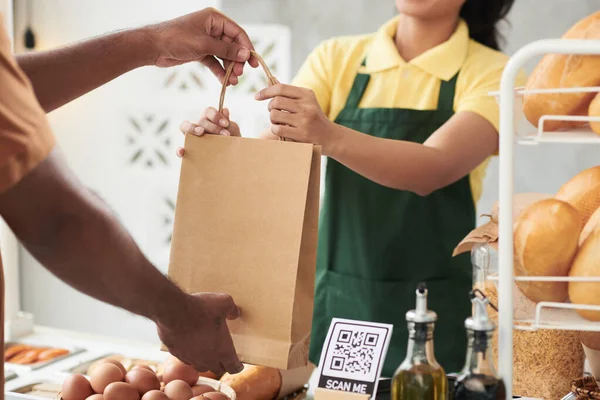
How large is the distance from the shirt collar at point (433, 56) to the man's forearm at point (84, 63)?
2.49 feet

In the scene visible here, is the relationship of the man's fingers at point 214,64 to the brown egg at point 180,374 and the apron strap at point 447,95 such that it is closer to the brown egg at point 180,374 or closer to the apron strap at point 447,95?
the brown egg at point 180,374

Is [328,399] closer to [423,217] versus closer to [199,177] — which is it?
[199,177]

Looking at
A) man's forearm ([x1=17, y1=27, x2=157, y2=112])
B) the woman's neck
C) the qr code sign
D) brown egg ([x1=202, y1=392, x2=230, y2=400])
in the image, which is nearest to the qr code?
the qr code sign

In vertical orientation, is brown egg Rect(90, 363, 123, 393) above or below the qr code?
below

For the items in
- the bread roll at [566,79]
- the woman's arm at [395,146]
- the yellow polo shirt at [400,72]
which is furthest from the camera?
the yellow polo shirt at [400,72]

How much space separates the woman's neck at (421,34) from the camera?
81.2 inches

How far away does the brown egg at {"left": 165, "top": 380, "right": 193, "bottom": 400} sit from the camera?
3.99 feet

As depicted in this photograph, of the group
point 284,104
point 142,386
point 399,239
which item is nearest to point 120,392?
point 142,386

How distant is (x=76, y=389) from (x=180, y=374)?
0.17 metres

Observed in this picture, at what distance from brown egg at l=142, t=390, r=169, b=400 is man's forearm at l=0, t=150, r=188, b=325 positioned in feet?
0.64

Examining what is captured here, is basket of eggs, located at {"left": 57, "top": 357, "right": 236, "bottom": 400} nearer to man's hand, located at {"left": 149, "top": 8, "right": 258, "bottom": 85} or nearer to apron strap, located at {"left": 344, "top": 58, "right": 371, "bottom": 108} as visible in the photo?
man's hand, located at {"left": 149, "top": 8, "right": 258, "bottom": 85}

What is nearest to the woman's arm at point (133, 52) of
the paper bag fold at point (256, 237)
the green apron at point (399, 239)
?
the paper bag fold at point (256, 237)

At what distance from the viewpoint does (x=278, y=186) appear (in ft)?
3.87

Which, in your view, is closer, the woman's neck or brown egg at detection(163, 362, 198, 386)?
brown egg at detection(163, 362, 198, 386)
